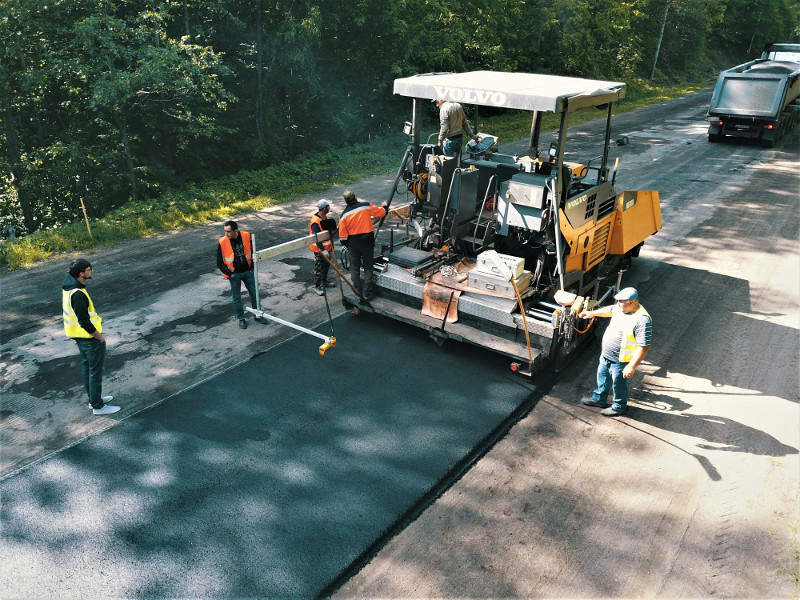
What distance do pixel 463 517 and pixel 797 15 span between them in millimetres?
64779

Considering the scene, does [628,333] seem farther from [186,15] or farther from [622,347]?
[186,15]

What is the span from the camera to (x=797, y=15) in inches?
2055

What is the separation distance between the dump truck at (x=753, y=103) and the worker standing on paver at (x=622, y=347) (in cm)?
1660

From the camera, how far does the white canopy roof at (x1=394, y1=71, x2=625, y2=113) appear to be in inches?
247

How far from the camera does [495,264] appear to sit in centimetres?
691

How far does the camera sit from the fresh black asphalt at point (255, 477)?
14.3ft

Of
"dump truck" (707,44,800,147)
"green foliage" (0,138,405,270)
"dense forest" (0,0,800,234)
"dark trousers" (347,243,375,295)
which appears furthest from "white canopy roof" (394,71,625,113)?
"dump truck" (707,44,800,147)

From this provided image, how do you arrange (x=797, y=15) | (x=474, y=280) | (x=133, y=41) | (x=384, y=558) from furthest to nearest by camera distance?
(x=797, y=15), (x=133, y=41), (x=474, y=280), (x=384, y=558)

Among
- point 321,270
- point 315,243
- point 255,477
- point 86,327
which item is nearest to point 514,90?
point 315,243

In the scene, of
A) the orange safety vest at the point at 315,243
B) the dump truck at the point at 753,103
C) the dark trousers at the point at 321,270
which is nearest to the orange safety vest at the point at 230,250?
the orange safety vest at the point at 315,243

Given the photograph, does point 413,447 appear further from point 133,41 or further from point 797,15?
point 797,15

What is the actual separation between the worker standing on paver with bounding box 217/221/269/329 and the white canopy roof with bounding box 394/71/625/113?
2765 millimetres

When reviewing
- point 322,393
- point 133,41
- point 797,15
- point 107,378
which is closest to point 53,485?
point 107,378

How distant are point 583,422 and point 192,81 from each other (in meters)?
11.8
